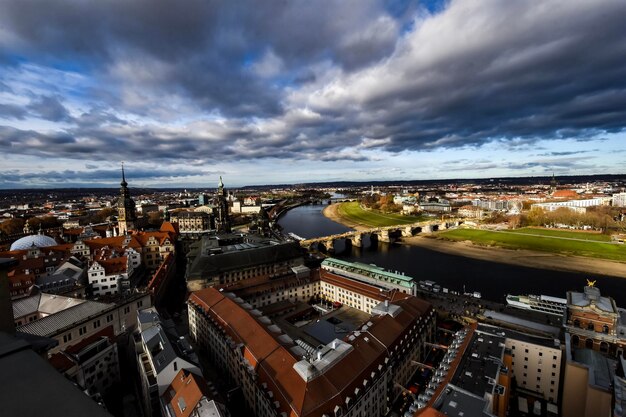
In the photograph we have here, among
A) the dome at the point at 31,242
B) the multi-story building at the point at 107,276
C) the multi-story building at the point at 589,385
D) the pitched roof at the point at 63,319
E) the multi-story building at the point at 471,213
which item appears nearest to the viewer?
the multi-story building at the point at 589,385

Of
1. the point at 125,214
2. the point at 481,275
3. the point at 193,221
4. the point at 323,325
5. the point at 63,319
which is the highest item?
the point at 125,214

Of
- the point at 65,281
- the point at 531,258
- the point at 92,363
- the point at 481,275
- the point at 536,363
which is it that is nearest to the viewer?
the point at 92,363

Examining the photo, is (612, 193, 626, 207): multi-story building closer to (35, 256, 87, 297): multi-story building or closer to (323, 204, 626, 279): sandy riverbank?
(323, 204, 626, 279): sandy riverbank

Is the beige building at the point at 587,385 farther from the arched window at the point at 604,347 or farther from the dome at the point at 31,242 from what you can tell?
the dome at the point at 31,242

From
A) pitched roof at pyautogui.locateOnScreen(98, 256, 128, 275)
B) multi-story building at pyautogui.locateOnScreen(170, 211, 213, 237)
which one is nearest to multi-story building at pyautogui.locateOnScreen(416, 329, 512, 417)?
pitched roof at pyautogui.locateOnScreen(98, 256, 128, 275)

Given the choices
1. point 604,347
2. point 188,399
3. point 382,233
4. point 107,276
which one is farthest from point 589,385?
point 382,233

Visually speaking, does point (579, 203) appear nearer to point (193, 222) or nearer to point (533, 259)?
point (533, 259)

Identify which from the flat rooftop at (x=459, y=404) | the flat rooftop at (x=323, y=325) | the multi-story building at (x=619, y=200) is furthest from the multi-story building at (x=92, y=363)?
the multi-story building at (x=619, y=200)
